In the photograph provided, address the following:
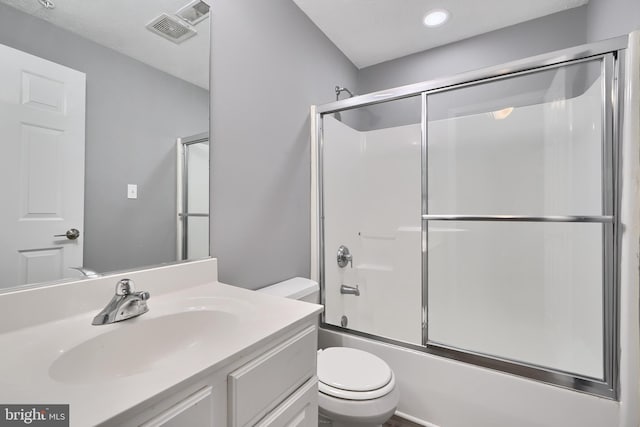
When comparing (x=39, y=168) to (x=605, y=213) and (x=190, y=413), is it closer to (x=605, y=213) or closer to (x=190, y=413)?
(x=190, y=413)

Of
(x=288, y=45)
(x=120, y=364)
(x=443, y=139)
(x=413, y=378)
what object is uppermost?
(x=288, y=45)

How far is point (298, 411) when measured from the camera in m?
0.79

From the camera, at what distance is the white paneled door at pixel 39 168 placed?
0.72 m

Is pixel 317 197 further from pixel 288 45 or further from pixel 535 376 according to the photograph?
pixel 535 376

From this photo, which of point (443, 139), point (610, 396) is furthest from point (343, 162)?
point (610, 396)

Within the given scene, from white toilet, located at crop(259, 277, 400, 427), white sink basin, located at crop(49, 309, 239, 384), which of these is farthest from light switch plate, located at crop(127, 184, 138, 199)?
white toilet, located at crop(259, 277, 400, 427)

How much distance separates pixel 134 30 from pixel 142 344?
3.46ft

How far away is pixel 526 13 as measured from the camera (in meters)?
1.80

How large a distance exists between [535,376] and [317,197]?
143cm

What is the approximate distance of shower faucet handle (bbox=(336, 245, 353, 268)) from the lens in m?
2.06

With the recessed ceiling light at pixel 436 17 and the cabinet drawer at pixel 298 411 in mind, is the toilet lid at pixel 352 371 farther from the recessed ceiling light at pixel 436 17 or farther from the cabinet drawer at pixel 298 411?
the recessed ceiling light at pixel 436 17

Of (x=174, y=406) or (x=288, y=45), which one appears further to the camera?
(x=288, y=45)

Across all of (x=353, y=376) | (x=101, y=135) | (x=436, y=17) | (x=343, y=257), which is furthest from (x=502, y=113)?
(x=101, y=135)

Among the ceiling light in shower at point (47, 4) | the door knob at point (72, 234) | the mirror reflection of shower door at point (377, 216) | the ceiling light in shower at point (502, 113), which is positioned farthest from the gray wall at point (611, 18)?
the door knob at point (72, 234)
